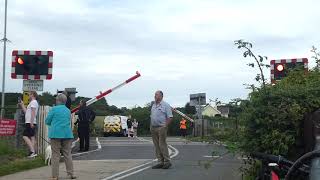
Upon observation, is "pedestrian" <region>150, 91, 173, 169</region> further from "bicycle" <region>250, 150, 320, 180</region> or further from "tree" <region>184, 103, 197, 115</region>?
"tree" <region>184, 103, 197, 115</region>

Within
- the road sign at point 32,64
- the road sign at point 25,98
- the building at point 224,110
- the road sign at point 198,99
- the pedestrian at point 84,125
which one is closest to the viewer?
the building at point 224,110

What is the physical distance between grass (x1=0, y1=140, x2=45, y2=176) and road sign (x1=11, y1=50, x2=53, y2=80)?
1.99 m

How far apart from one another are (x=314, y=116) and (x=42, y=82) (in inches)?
432

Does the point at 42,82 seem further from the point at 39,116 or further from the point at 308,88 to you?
the point at 308,88

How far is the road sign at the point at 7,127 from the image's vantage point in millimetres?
15334

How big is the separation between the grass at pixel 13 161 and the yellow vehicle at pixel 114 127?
34.0m

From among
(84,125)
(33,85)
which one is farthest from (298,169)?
(84,125)

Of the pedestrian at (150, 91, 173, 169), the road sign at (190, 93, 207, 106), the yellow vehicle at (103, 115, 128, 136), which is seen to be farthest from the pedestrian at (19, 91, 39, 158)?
the yellow vehicle at (103, 115, 128, 136)

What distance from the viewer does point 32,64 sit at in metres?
16.6

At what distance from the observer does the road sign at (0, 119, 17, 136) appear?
1533 cm

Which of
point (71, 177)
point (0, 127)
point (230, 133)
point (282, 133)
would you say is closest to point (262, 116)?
point (282, 133)

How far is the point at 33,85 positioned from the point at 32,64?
627mm

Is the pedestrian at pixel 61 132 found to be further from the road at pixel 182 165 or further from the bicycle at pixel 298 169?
the bicycle at pixel 298 169

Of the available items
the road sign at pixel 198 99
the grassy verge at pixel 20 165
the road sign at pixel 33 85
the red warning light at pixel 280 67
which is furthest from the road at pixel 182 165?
the road sign at pixel 198 99
